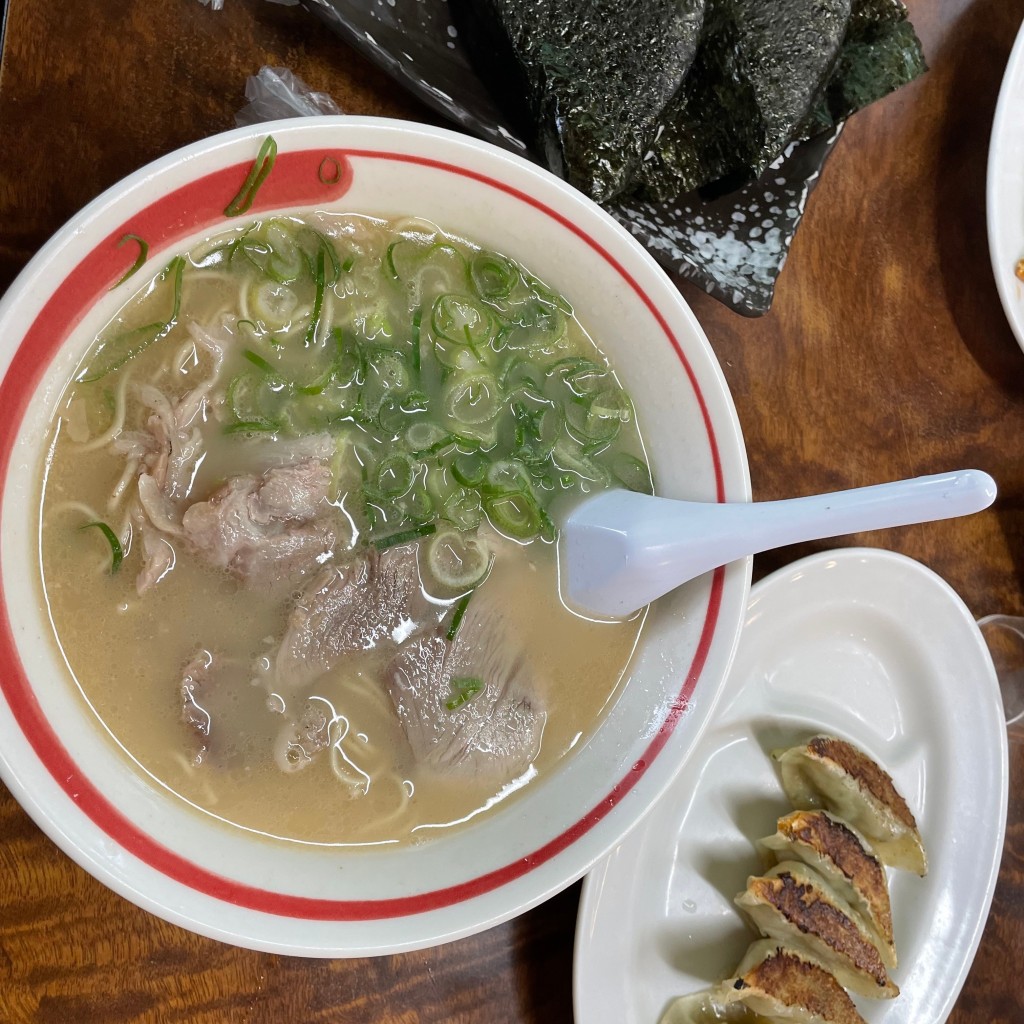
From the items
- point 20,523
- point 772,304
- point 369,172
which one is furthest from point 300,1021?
point 772,304

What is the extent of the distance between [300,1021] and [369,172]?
57.4 inches

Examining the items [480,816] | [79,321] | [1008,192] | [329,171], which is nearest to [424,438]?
[329,171]

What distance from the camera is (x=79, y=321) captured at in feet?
4.09

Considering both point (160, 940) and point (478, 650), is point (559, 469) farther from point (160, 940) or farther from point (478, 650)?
point (160, 940)

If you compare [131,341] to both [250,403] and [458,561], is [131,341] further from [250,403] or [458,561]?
[458,561]

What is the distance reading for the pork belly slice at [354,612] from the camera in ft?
4.69

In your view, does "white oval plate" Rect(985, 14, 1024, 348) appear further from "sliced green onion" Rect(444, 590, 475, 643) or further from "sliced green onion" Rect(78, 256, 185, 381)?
"sliced green onion" Rect(78, 256, 185, 381)

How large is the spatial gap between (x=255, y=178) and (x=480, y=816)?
1.09 meters

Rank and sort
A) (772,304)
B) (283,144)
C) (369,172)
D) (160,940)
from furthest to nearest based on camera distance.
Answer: (772,304)
(160,940)
(369,172)
(283,144)

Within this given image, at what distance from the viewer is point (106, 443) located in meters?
1.34

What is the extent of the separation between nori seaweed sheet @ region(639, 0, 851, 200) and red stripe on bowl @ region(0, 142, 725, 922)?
0.45 metres

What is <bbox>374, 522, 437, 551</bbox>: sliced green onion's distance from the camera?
1474mm

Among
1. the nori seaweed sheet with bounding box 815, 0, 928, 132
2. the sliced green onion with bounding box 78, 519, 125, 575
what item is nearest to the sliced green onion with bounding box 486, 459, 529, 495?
the sliced green onion with bounding box 78, 519, 125, 575

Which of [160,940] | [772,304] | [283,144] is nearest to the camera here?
[283,144]
